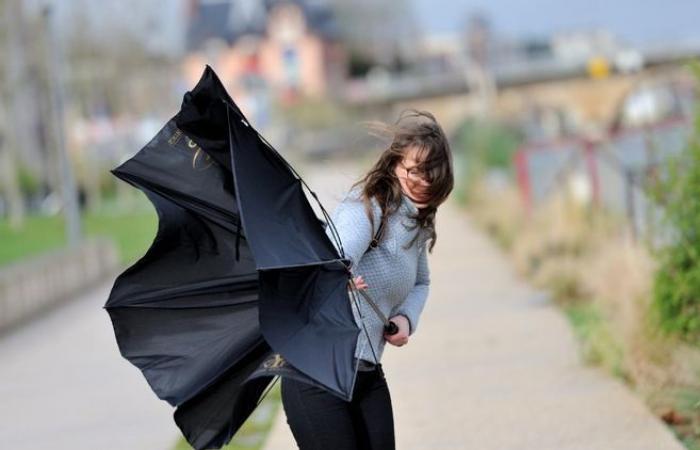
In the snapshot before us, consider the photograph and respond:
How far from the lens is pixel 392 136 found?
463cm

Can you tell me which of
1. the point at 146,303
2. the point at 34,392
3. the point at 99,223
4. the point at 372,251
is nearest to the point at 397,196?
the point at 372,251

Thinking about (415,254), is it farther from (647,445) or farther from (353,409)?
(647,445)

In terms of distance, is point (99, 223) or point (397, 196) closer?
point (397, 196)

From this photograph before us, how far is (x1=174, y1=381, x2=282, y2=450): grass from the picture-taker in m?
8.02

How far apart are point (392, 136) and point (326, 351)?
0.76 m

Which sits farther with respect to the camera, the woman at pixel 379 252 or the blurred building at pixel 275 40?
the blurred building at pixel 275 40

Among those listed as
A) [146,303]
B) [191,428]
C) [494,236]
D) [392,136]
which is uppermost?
[392,136]

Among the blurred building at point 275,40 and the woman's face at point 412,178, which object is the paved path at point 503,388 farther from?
the blurred building at point 275,40

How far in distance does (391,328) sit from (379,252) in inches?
10.2

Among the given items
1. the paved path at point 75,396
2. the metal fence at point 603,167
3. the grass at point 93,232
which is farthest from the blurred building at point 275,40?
the paved path at point 75,396

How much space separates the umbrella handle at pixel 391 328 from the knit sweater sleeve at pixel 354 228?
279mm

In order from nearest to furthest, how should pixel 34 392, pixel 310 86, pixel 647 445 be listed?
1. pixel 647 445
2. pixel 34 392
3. pixel 310 86

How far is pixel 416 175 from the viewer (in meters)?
4.59

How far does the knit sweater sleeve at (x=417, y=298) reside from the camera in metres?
4.77
